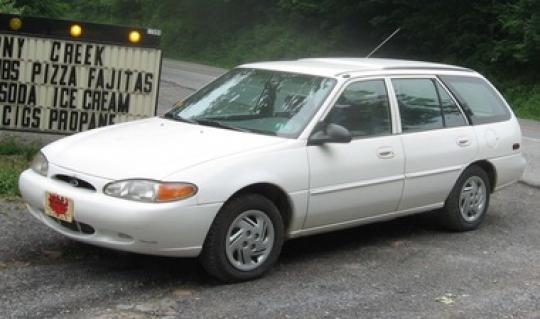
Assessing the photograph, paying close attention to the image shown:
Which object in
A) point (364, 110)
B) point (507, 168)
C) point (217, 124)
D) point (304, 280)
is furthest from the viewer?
point (507, 168)

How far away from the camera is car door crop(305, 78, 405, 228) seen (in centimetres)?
584

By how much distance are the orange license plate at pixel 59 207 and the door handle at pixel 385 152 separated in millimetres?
2482

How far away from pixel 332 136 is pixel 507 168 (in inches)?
105

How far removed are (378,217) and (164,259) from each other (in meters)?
1.81

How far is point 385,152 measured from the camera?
6.32 metres

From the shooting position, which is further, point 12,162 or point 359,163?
point 12,162

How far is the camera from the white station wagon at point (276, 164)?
200 inches

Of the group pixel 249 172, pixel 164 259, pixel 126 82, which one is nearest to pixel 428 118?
pixel 249 172

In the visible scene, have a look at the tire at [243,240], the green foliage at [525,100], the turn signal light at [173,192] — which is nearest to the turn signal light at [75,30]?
the tire at [243,240]

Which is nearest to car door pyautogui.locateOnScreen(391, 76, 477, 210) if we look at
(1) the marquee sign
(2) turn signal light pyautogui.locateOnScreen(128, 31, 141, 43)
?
(1) the marquee sign

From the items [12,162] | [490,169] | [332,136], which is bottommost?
[12,162]

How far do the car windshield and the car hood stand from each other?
20 centimetres

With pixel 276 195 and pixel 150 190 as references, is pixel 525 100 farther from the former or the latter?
pixel 150 190

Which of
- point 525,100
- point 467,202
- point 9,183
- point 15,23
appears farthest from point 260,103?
point 525,100
